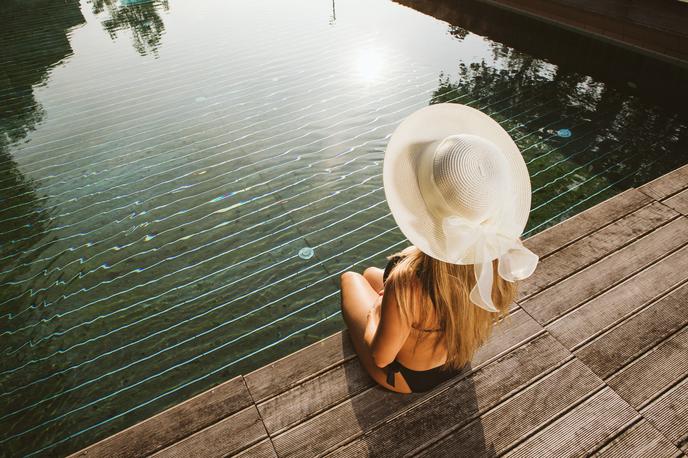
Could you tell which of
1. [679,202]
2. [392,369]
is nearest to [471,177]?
[392,369]

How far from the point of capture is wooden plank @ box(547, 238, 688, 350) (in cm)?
200

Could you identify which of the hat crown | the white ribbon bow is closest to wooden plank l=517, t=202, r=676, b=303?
the white ribbon bow

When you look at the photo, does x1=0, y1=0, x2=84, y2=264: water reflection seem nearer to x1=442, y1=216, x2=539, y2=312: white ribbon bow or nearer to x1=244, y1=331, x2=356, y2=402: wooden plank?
x1=244, y1=331, x2=356, y2=402: wooden plank

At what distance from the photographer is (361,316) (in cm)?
189

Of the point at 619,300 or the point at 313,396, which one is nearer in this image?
the point at 313,396

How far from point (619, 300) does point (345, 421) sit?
160 cm

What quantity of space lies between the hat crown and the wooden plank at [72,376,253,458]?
4.44 feet

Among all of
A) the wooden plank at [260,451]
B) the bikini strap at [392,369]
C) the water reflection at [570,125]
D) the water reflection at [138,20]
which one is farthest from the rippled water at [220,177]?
the bikini strap at [392,369]

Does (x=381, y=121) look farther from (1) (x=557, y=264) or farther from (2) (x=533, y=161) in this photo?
(1) (x=557, y=264)

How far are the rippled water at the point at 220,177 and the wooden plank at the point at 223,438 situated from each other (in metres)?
1.00

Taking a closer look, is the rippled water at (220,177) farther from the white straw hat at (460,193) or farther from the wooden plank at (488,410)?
the white straw hat at (460,193)

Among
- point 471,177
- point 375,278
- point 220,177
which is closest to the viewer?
point 471,177

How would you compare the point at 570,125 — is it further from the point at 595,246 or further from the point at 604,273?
the point at 604,273

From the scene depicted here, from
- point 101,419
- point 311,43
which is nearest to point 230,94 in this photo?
point 311,43
